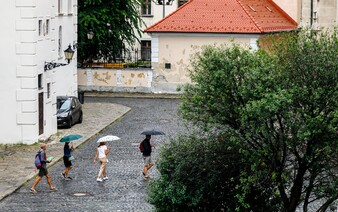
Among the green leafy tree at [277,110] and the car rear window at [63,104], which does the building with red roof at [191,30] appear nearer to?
the car rear window at [63,104]

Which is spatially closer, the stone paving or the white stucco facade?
the stone paving

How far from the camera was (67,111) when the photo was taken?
39438mm

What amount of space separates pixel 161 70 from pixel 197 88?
1365 inches

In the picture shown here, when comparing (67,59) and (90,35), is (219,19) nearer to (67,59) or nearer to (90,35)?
(90,35)

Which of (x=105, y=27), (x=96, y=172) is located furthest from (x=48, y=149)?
(x=105, y=27)

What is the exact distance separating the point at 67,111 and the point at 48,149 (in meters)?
5.71

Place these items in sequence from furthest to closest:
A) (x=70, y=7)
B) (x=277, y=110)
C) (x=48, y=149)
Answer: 1. (x=70, y=7)
2. (x=48, y=149)
3. (x=277, y=110)

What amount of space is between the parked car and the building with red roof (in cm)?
1281

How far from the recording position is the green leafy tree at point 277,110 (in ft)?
58.1

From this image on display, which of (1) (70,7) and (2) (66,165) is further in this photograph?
(1) (70,7)

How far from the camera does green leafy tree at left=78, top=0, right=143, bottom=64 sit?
53.6m

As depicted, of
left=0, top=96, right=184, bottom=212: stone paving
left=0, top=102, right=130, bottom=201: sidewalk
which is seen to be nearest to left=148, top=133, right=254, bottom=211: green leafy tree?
left=0, top=96, right=184, bottom=212: stone paving

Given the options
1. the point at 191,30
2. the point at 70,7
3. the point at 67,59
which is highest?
the point at 70,7

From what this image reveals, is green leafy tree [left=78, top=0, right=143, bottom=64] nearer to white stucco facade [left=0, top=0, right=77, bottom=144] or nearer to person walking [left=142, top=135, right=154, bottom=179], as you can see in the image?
white stucco facade [left=0, top=0, right=77, bottom=144]
